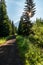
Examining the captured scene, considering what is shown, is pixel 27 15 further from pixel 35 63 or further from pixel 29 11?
pixel 35 63

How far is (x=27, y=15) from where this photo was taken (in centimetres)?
7138

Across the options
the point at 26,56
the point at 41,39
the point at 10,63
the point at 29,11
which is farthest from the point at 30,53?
the point at 29,11

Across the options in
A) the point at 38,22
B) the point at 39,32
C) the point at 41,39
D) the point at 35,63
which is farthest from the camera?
the point at 38,22

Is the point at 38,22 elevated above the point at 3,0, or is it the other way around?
the point at 3,0

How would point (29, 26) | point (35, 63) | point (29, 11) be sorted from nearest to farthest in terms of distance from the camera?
point (35, 63) < point (29, 26) < point (29, 11)

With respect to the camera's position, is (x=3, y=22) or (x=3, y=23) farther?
(x=3, y=23)

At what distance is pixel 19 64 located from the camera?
16969 millimetres

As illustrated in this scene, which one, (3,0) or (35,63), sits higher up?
(3,0)

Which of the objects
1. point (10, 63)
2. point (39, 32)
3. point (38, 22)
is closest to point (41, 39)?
point (39, 32)

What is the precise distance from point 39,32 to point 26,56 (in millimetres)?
26793

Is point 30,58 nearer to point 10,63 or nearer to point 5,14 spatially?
point 10,63

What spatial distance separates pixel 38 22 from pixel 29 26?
17380mm

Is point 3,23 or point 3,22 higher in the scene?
point 3,22

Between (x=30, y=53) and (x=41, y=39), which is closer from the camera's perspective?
(x=30, y=53)
